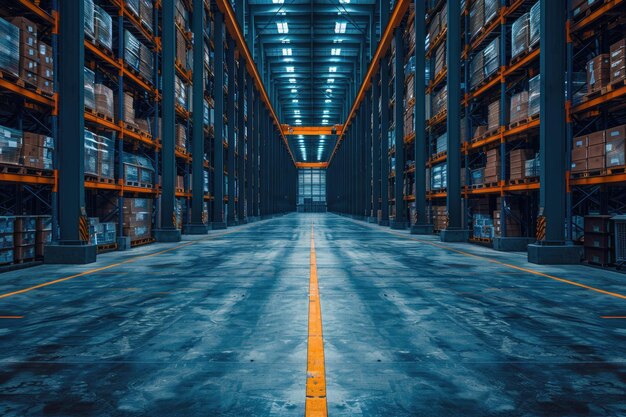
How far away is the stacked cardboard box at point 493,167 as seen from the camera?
1377 centimetres

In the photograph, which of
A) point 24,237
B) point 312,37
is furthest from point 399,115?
point 24,237

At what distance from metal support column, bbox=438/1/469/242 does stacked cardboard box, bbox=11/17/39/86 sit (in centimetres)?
1228

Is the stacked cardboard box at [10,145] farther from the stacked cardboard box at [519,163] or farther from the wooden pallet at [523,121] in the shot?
the stacked cardboard box at [519,163]

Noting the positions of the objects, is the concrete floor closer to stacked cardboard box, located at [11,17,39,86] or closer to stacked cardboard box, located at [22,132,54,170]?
stacked cardboard box, located at [22,132,54,170]

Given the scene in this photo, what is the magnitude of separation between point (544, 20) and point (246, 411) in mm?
11012

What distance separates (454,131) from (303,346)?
13.2m

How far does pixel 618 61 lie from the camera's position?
904cm

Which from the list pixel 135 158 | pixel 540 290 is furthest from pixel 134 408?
pixel 135 158

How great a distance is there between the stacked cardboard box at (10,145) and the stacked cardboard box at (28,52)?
45.8 inches

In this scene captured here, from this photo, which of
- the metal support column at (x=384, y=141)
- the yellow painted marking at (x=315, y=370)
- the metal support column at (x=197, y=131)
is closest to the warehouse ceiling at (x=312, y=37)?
the metal support column at (x=384, y=141)

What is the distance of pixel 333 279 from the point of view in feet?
25.0

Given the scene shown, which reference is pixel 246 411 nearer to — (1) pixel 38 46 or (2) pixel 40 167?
(2) pixel 40 167

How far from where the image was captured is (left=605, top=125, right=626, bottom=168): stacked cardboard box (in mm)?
8919

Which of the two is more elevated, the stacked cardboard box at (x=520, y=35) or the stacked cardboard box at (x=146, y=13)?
the stacked cardboard box at (x=146, y=13)
